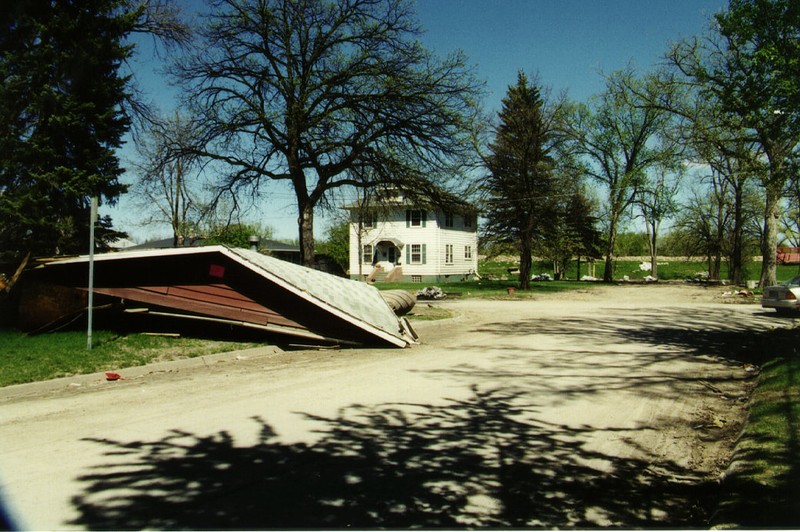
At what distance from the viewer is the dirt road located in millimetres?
3764

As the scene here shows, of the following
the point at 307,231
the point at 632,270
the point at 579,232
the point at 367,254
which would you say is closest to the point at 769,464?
the point at 307,231

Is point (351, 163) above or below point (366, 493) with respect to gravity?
above

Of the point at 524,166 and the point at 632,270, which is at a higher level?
the point at 524,166

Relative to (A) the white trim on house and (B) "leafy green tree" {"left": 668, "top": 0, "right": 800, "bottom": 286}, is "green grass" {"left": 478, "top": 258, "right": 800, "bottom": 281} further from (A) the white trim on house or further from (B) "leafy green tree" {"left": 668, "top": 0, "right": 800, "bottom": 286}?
(B) "leafy green tree" {"left": 668, "top": 0, "right": 800, "bottom": 286}

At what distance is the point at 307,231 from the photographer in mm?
20406

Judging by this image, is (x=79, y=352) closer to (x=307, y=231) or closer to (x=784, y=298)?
(x=307, y=231)

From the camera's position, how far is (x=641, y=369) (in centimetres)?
939

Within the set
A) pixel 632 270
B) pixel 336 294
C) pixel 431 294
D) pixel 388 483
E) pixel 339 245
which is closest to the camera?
pixel 388 483

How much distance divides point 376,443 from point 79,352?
7243 millimetres

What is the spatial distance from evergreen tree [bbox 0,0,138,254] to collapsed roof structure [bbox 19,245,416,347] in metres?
3.61

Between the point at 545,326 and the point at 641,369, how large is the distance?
6.97 m

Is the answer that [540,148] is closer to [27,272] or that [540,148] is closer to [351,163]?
[351,163]

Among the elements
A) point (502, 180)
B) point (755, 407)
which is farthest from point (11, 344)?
point (502, 180)

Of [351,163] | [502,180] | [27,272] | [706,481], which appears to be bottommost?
[706,481]
